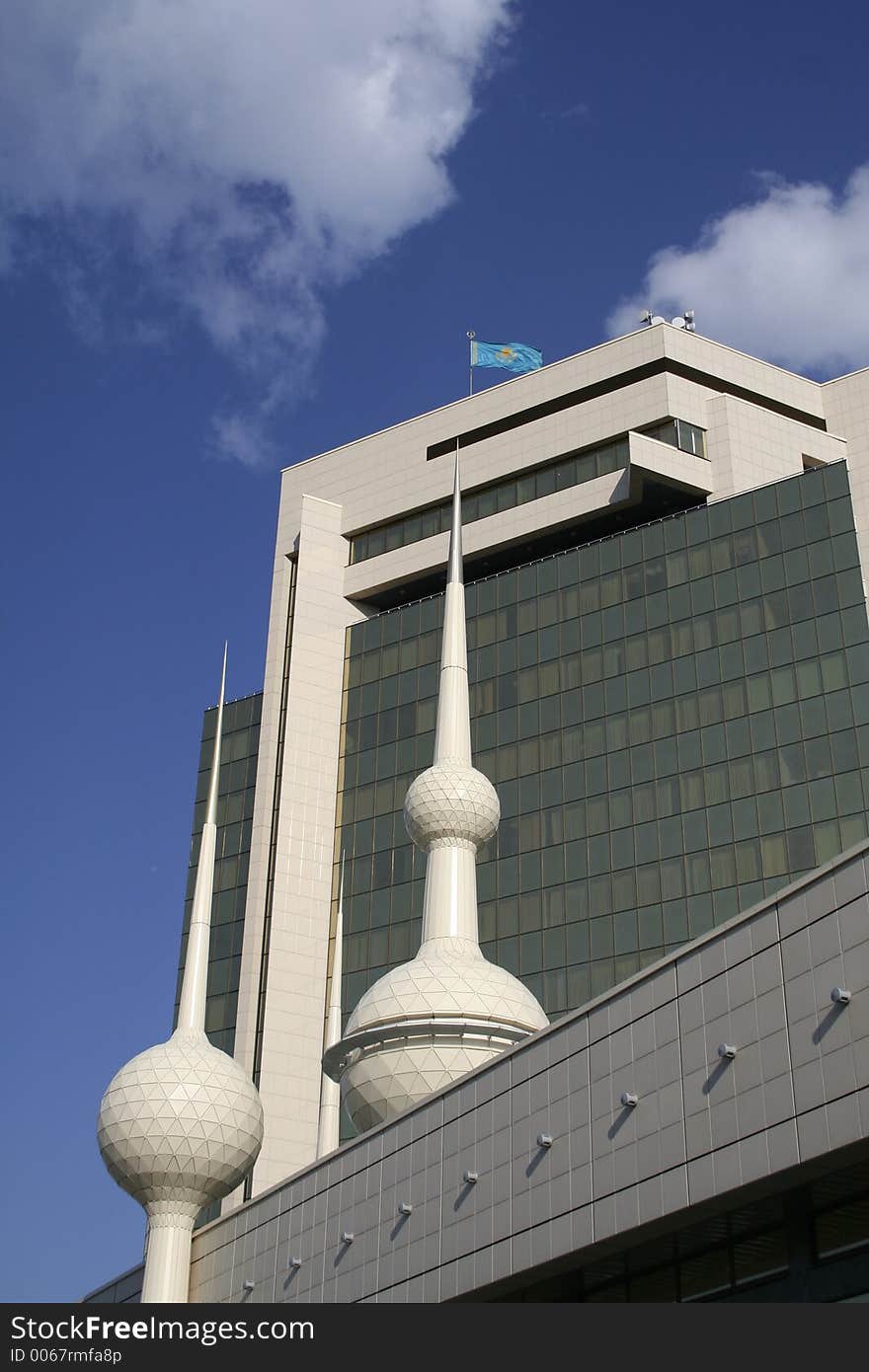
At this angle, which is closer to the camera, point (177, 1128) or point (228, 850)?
point (177, 1128)

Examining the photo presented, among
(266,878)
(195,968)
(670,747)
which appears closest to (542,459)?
(670,747)

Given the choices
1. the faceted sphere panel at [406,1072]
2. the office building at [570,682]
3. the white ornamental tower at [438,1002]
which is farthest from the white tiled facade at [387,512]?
the faceted sphere panel at [406,1072]

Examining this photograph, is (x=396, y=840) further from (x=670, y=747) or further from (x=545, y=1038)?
(x=545, y=1038)

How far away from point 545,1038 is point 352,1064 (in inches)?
622

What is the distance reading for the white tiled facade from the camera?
7756 centimetres

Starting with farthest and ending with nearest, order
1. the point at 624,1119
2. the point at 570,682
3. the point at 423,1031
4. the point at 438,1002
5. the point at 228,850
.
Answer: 1. the point at 228,850
2. the point at 570,682
3. the point at 438,1002
4. the point at 423,1031
5. the point at 624,1119

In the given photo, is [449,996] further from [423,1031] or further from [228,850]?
[228,850]

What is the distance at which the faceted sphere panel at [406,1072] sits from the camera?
43312mm

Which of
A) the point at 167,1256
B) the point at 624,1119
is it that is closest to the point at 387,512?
the point at 167,1256

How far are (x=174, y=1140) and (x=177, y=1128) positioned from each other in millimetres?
311

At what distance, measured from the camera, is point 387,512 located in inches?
3504

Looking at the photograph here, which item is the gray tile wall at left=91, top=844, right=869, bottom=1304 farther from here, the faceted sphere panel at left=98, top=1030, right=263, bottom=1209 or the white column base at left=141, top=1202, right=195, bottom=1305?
the faceted sphere panel at left=98, top=1030, right=263, bottom=1209

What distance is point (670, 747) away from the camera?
74938mm

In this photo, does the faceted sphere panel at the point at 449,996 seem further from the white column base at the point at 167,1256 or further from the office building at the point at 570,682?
the office building at the point at 570,682
